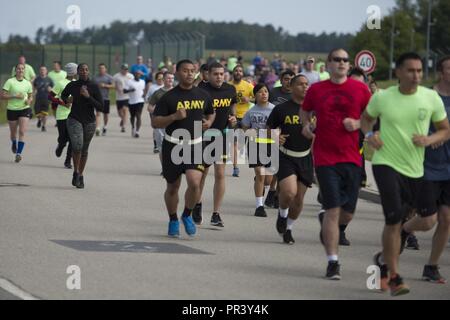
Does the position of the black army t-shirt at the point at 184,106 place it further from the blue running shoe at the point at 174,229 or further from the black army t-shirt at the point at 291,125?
the blue running shoe at the point at 174,229

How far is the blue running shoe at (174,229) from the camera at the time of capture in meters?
14.2

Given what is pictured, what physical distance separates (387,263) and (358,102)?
67.5 inches

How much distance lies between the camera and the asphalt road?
10.6 metres

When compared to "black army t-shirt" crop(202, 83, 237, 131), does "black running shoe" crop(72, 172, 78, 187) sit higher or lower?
lower

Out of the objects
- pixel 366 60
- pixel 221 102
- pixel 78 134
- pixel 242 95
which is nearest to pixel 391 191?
pixel 221 102

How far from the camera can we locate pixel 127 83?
33.5 meters

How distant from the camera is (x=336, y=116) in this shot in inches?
454

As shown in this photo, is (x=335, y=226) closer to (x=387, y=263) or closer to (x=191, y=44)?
(x=387, y=263)

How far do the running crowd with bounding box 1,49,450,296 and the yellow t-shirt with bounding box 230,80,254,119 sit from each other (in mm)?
36

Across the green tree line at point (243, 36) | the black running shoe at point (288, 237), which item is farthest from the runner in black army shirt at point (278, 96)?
the green tree line at point (243, 36)

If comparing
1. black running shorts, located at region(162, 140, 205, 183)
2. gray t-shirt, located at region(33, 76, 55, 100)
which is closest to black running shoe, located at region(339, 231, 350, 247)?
black running shorts, located at region(162, 140, 205, 183)

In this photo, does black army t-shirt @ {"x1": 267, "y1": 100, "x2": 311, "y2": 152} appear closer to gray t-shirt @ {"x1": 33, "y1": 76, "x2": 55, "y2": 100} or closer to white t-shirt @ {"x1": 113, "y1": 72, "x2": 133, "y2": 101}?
white t-shirt @ {"x1": 113, "y1": 72, "x2": 133, "y2": 101}

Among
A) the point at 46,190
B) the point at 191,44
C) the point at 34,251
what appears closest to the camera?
the point at 34,251
